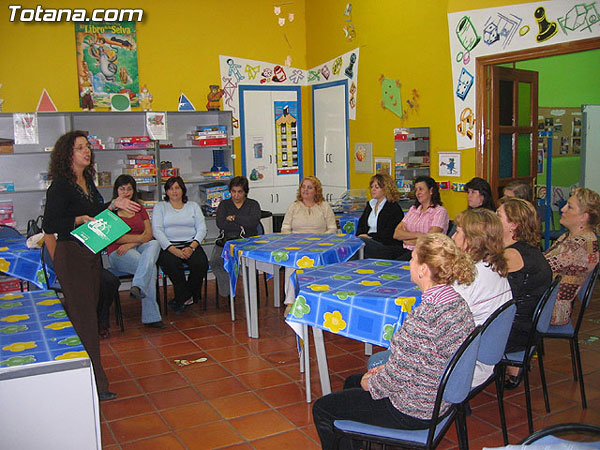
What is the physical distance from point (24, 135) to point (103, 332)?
8.59 ft

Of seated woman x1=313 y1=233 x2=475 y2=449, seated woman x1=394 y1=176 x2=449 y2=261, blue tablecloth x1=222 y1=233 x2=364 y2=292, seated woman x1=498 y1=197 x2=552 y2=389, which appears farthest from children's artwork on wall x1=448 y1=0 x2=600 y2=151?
seated woman x1=313 y1=233 x2=475 y2=449

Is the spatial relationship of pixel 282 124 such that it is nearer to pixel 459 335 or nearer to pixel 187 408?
pixel 187 408

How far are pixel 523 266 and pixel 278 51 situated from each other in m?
5.63

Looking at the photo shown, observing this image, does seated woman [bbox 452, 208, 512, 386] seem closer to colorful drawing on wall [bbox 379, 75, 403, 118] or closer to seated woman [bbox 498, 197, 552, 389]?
Result: seated woman [bbox 498, 197, 552, 389]

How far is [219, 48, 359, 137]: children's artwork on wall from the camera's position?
23.7ft

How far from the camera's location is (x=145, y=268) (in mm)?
5156

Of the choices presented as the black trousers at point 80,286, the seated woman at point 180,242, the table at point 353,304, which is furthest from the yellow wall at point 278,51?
the black trousers at point 80,286

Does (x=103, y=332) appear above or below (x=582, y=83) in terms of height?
below

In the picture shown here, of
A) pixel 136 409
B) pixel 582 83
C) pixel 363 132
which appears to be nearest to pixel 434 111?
pixel 363 132

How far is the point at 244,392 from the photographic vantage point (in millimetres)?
3697

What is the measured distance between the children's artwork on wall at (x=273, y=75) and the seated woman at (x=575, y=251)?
12.8 feet

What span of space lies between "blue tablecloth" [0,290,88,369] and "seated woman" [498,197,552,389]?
210 cm

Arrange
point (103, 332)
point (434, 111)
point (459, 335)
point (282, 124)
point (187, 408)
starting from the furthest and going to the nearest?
point (282, 124) < point (434, 111) < point (103, 332) < point (187, 408) < point (459, 335)

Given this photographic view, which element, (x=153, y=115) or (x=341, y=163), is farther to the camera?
(x=341, y=163)
